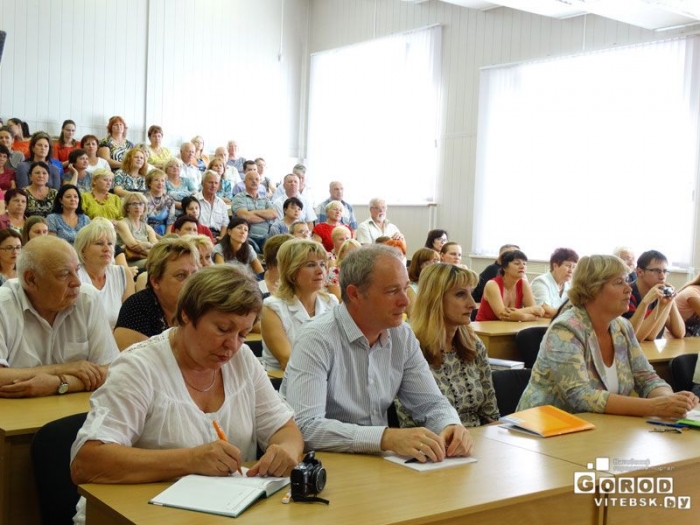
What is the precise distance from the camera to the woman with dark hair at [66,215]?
736cm

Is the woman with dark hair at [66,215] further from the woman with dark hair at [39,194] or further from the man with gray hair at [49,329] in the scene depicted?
the man with gray hair at [49,329]

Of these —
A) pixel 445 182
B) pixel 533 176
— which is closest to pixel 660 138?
pixel 533 176

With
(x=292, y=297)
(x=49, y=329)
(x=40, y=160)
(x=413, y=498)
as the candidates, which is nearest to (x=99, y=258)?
(x=292, y=297)

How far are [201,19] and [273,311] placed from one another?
10.2 m

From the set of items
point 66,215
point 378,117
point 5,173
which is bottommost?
point 66,215

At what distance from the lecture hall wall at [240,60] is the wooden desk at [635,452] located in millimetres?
7489

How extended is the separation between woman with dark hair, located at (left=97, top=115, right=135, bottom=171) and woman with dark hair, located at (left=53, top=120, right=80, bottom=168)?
0.38m

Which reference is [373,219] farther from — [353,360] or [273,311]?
[353,360]

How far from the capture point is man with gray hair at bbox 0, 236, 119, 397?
290cm

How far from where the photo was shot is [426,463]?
2.20m

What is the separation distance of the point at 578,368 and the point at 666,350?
6.16ft

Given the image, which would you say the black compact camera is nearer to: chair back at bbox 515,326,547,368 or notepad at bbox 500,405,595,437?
notepad at bbox 500,405,595,437

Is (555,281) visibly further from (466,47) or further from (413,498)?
(466,47)

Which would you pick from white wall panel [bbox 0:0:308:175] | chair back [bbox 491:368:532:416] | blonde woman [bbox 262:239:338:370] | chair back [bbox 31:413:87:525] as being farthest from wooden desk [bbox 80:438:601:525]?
white wall panel [bbox 0:0:308:175]
